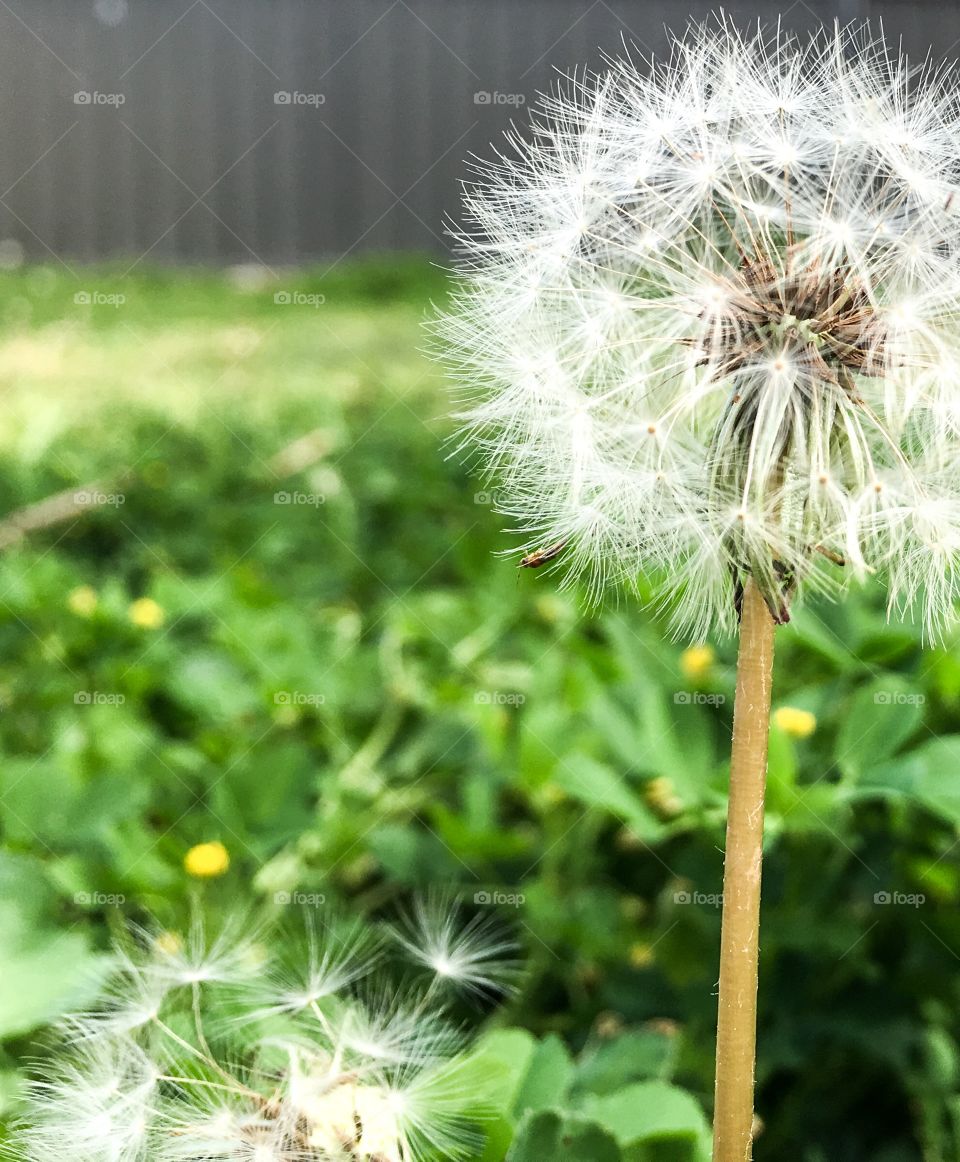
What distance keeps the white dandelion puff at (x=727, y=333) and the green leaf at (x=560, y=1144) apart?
0.24m

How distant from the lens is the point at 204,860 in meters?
0.91

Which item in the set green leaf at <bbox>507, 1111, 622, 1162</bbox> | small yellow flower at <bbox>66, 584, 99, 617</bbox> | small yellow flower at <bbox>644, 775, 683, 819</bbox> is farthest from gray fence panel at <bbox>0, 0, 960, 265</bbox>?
green leaf at <bbox>507, 1111, 622, 1162</bbox>

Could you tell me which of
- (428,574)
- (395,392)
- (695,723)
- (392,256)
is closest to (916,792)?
(695,723)

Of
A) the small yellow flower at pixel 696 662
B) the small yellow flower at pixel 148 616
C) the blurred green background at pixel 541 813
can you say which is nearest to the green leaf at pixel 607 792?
the blurred green background at pixel 541 813

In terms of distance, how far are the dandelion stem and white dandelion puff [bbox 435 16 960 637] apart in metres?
0.02

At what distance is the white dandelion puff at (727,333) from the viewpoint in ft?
1.62

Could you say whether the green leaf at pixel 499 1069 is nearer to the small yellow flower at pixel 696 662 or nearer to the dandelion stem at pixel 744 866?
the dandelion stem at pixel 744 866

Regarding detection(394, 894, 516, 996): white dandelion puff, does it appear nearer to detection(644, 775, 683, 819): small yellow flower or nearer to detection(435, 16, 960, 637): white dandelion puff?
detection(644, 775, 683, 819): small yellow flower

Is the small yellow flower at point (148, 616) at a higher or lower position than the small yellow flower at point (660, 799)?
higher

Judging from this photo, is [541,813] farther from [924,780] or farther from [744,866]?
[744,866]

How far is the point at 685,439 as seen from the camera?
0.55m

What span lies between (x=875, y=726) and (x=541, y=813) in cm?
42

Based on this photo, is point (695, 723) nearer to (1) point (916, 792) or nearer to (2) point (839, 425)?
(1) point (916, 792)

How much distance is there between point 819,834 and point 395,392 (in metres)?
1.64
